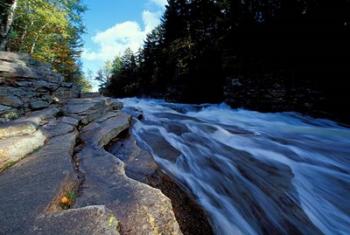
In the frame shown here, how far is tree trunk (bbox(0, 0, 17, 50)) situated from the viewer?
10391 millimetres

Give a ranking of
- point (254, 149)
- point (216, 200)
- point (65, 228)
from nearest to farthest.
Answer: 1. point (65, 228)
2. point (216, 200)
3. point (254, 149)

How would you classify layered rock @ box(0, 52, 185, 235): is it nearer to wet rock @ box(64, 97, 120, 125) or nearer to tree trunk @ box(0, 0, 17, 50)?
wet rock @ box(64, 97, 120, 125)

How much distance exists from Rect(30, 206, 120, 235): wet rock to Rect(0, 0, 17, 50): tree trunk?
39.7 feet

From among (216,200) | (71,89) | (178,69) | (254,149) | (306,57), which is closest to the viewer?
(216,200)

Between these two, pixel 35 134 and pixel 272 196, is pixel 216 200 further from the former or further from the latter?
pixel 35 134

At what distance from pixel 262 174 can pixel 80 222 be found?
2.76 metres

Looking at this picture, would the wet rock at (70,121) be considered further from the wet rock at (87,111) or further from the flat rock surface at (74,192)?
Answer: the flat rock surface at (74,192)

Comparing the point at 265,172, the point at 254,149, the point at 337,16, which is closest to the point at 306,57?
the point at 337,16

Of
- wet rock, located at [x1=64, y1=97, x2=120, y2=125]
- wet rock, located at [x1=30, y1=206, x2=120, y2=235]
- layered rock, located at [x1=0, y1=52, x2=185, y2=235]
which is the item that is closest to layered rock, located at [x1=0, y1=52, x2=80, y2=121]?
layered rock, located at [x1=0, y1=52, x2=185, y2=235]

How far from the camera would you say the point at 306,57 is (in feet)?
25.3

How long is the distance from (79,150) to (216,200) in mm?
2449

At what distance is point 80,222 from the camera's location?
1.67 m

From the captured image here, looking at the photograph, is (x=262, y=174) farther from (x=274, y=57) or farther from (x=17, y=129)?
(x=274, y=57)

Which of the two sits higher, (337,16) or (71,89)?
(337,16)
